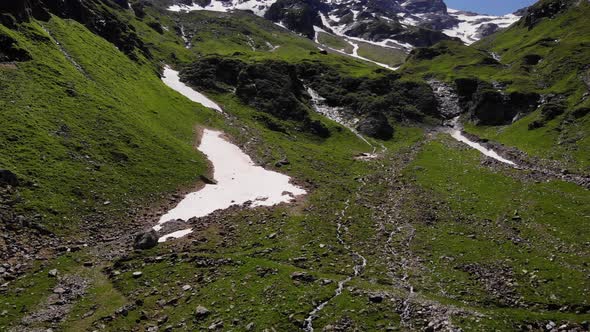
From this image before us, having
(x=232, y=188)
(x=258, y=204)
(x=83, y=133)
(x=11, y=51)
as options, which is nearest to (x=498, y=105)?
(x=232, y=188)

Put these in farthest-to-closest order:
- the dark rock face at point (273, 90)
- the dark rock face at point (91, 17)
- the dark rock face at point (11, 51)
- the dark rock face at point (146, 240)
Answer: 1. the dark rock face at point (273, 90)
2. the dark rock face at point (91, 17)
3. the dark rock face at point (11, 51)
4. the dark rock face at point (146, 240)

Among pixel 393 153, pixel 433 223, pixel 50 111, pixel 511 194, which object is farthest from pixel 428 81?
pixel 50 111

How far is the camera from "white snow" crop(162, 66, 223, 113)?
95.4m

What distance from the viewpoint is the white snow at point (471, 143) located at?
253ft

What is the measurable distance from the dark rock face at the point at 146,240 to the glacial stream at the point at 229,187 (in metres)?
1.38

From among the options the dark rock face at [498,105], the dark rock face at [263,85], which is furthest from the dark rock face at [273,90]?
the dark rock face at [498,105]

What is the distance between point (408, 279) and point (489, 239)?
468 inches

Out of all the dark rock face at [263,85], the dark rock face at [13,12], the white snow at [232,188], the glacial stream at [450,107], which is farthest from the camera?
the glacial stream at [450,107]

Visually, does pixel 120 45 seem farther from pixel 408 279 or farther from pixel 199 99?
pixel 408 279

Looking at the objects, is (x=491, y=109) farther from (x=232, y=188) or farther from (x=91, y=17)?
(x=91, y=17)

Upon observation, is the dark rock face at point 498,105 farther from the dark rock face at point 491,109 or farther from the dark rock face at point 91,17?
the dark rock face at point 91,17

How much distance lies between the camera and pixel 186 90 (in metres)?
102

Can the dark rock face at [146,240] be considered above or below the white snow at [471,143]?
below

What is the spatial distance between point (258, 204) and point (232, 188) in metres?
6.90
